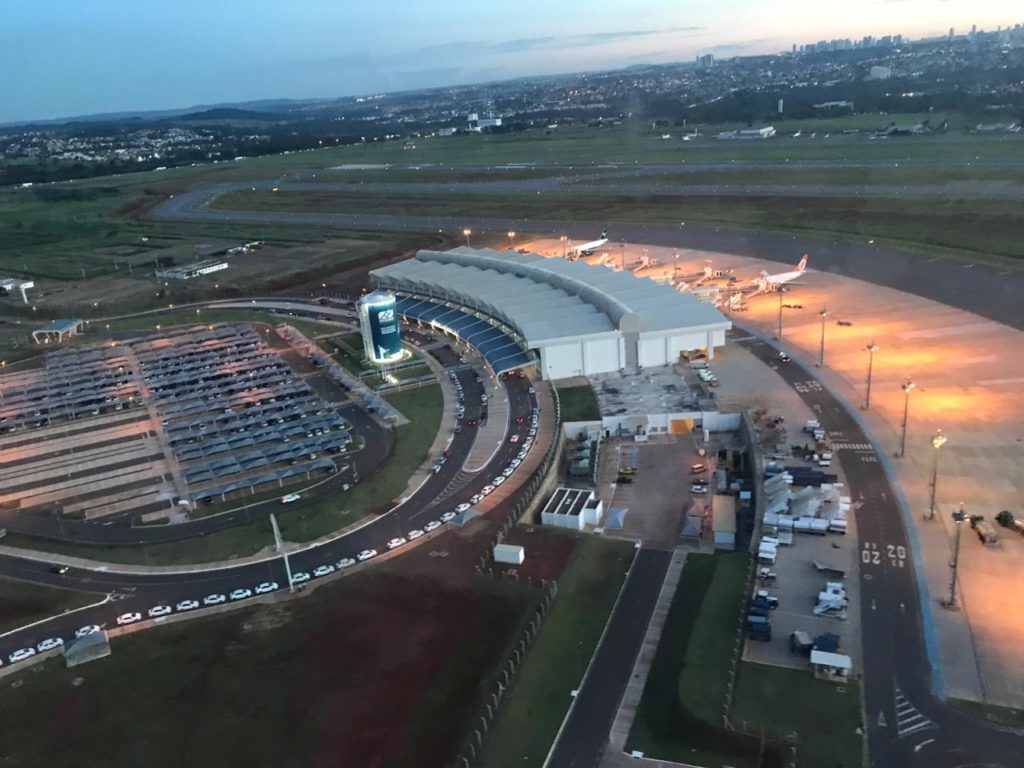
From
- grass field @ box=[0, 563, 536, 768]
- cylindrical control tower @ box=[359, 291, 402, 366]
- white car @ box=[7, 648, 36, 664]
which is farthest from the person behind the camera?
cylindrical control tower @ box=[359, 291, 402, 366]

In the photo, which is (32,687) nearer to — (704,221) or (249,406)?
(249,406)

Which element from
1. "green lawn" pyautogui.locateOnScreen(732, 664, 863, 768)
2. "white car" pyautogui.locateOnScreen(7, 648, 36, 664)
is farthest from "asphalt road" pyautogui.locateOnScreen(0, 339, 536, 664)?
"green lawn" pyautogui.locateOnScreen(732, 664, 863, 768)

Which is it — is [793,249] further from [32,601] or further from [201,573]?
[32,601]

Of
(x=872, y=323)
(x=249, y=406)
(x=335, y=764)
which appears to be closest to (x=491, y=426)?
(x=249, y=406)

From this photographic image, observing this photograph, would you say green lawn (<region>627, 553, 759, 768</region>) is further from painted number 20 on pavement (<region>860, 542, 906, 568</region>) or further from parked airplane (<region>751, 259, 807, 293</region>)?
parked airplane (<region>751, 259, 807, 293</region>)

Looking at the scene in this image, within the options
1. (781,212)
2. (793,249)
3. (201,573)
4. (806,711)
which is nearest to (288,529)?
(201,573)

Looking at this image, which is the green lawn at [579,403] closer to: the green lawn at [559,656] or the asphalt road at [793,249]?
the green lawn at [559,656]

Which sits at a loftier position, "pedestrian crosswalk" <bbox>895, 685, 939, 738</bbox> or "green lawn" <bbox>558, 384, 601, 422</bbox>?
"green lawn" <bbox>558, 384, 601, 422</bbox>
